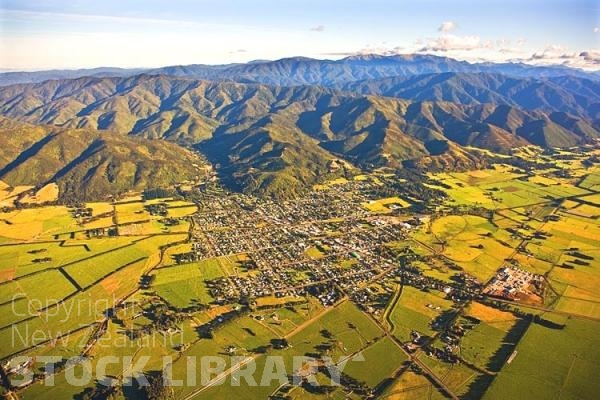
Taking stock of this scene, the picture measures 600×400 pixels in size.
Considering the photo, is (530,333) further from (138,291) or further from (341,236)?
(138,291)

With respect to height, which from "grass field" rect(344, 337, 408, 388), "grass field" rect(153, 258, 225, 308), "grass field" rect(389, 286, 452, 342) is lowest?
"grass field" rect(344, 337, 408, 388)

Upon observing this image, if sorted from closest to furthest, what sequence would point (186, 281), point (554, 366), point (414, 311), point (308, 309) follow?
point (554, 366) < point (308, 309) < point (414, 311) < point (186, 281)

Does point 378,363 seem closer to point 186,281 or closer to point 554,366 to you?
point 554,366

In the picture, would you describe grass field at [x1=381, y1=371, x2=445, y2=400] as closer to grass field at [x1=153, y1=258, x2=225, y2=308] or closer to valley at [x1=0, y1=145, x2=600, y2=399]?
valley at [x1=0, y1=145, x2=600, y2=399]

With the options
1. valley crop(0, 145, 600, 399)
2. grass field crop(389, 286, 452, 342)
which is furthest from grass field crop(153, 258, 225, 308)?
grass field crop(389, 286, 452, 342)

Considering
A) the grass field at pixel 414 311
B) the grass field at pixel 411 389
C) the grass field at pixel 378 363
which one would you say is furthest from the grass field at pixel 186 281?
the grass field at pixel 411 389

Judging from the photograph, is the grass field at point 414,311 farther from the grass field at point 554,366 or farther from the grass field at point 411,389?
the grass field at point 554,366

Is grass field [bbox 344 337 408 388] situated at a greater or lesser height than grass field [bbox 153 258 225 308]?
lesser

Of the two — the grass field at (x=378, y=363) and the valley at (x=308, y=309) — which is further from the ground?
the valley at (x=308, y=309)

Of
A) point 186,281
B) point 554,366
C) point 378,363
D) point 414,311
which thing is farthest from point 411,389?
point 186,281

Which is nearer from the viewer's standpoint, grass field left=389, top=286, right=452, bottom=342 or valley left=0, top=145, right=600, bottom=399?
valley left=0, top=145, right=600, bottom=399

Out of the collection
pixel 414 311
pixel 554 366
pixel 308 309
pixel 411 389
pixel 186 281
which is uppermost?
pixel 186 281
